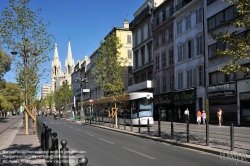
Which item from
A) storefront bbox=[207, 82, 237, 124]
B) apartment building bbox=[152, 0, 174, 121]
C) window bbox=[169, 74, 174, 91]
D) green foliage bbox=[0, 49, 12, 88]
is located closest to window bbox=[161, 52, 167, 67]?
apartment building bbox=[152, 0, 174, 121]

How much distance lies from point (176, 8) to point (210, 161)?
32.4m

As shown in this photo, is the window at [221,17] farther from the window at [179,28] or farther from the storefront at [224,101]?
the window at [179,28]

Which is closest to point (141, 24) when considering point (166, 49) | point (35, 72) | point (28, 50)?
point (166, 49)

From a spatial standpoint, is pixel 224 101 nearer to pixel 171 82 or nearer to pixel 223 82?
pixel 223 82

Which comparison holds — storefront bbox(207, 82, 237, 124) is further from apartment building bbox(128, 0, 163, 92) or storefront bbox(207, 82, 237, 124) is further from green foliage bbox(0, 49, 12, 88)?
green foliage bbox(0, 49, 12, 88)

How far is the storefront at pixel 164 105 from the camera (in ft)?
137

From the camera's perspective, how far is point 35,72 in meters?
27.3

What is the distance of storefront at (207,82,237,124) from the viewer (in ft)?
96.5

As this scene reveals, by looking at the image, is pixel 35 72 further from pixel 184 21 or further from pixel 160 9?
pixel 160 9

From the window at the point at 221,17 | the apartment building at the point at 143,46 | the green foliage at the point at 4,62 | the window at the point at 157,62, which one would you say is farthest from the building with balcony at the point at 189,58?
the green foliage at the point at 4,62

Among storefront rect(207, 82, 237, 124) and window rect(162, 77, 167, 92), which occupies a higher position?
window rect(162, 77, 167, 92)

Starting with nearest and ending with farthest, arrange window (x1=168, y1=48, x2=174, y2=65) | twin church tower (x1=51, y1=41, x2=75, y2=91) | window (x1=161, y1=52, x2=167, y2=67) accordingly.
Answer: window (x1=168, y1=48, x2=174, y2=65) → window (x1=161, y1=52, x2=167, y2=67) → twin church tower (x1=51, y1=41, x2=75, y2=91)

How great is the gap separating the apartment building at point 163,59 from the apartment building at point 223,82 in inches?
335

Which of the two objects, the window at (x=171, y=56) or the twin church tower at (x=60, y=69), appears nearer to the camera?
the window at (x=171, y=56)
